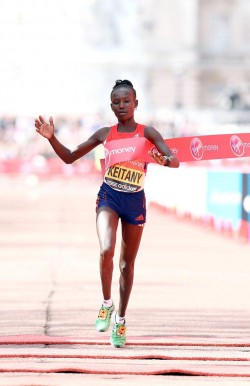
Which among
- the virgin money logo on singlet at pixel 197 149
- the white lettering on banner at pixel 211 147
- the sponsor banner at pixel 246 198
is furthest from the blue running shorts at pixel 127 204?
the sponsor banner at pixel 246 198

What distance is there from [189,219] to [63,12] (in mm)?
→ 67855

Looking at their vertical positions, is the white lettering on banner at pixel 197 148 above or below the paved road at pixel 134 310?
above

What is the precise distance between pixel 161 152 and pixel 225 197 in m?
→ 16.9

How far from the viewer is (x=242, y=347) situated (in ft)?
36.5

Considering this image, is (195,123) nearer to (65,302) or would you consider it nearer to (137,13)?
(137,13)

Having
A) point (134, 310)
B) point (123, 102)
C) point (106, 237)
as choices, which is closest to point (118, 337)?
point (106, 237)

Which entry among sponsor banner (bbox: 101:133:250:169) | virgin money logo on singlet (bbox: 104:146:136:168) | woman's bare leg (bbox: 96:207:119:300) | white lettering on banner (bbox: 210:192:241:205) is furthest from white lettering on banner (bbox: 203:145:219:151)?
white lettering on banner (bbox: 210:192:241:205)

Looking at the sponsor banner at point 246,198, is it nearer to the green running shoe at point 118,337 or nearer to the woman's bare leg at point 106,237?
the woman's bare leg at point 106,237

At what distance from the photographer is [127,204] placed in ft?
37.3

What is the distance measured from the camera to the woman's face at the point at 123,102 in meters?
11.2

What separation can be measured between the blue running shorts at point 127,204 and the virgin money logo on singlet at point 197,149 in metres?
0.84

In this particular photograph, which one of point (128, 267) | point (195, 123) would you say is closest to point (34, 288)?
point (128, 267)

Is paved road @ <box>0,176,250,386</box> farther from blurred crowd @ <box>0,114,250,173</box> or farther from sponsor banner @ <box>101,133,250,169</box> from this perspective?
blurred crowd @ <box>0,114,250,173</box>

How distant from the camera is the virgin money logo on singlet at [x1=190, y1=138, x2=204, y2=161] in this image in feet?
39.7
